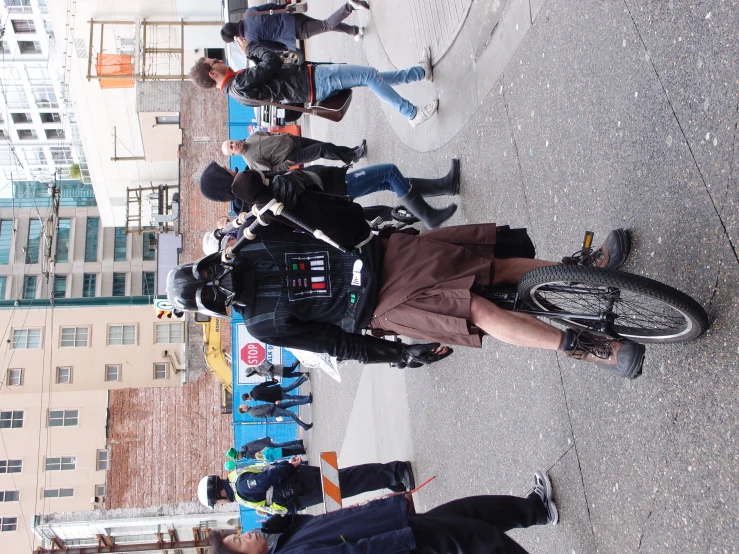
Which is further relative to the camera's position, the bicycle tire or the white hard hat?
the white hard hat

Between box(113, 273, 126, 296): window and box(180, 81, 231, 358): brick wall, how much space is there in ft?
111

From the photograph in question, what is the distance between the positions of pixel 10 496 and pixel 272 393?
69.2 feet

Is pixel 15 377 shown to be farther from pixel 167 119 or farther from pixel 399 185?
pixel 399 185

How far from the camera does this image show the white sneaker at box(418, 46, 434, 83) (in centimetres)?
693

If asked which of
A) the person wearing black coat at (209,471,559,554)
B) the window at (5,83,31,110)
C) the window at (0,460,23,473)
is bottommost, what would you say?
the window at (0,460,23,473)

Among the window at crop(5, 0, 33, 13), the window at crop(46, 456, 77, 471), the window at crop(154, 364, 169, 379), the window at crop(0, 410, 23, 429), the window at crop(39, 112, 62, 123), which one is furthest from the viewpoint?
the window at crop(39, 112, 62, 123)

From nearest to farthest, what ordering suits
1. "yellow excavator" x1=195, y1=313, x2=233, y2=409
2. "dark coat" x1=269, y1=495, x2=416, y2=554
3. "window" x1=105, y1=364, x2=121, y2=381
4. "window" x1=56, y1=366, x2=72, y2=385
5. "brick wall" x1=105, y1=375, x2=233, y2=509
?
"dark coat" x1=269, y1=495, x2=416, y2=554 < "brick wall" x1=105, y1=375, x2=233, y2=509 < "yellow excavator" x1=195, y1=313, x2=233, y2=409 < "window" x1=56, y1=366, x2=72, y2=385 < "window" x1=105, y1=364, x2=121, y2=381

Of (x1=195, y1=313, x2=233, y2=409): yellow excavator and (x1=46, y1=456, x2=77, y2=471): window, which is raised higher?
(x1=195, y1=313, x2=233, y2=409): yellow excavator

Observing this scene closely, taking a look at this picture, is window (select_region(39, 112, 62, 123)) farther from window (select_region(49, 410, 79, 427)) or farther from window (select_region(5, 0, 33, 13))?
window (select_region(49, 410, 79, 427))

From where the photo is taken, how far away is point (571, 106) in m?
4.48

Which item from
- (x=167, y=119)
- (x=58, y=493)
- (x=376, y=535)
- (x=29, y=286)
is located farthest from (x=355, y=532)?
(x=29, y=286)

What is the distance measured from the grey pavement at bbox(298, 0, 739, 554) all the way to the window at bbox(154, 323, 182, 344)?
30.1 m

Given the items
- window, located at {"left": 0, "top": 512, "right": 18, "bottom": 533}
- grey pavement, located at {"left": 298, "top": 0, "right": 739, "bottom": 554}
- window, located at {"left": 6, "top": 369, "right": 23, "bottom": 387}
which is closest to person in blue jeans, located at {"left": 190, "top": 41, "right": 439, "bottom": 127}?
grey pavement, located at {"left": 298, "top": 0, "right": 739, "bottom": 554}

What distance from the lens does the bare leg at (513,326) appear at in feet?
11.4
